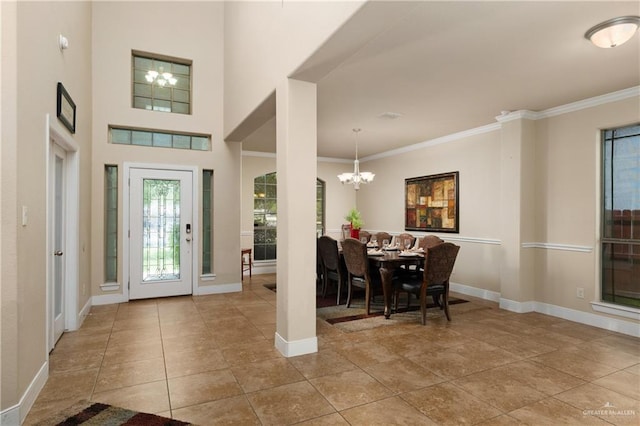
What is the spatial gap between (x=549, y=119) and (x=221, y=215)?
501 cm

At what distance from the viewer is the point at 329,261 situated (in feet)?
17.2

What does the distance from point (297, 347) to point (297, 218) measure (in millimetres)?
1166

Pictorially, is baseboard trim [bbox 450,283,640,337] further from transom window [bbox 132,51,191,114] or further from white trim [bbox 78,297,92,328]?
transom window [bbox 132,51,191,114]

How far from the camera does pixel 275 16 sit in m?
3.37

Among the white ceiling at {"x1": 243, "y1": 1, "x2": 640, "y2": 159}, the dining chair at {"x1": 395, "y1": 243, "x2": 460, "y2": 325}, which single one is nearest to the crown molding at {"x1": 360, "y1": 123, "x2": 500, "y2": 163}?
the white ceiling at {"x1": 243, "y1": 1, "x2": 640, "y2": 159}

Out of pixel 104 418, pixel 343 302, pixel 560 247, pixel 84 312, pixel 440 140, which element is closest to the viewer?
pixel 104 418

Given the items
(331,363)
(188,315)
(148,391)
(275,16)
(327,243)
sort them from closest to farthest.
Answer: (148,391)
(331,363)
(275,16)
(188,315)
(327,243)

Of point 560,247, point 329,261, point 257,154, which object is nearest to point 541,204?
point 560,247

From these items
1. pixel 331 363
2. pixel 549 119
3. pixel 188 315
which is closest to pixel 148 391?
pixel 331 363

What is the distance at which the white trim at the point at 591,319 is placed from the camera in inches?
→ 149

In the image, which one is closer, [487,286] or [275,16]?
[275,16]

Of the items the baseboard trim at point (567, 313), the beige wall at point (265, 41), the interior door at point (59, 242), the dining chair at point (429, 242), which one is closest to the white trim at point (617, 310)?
the baseboard trim at point (567, 313)

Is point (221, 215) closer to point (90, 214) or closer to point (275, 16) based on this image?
point (90, 214)

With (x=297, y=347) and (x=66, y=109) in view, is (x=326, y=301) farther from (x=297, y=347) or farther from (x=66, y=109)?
(x=66, y=109)
